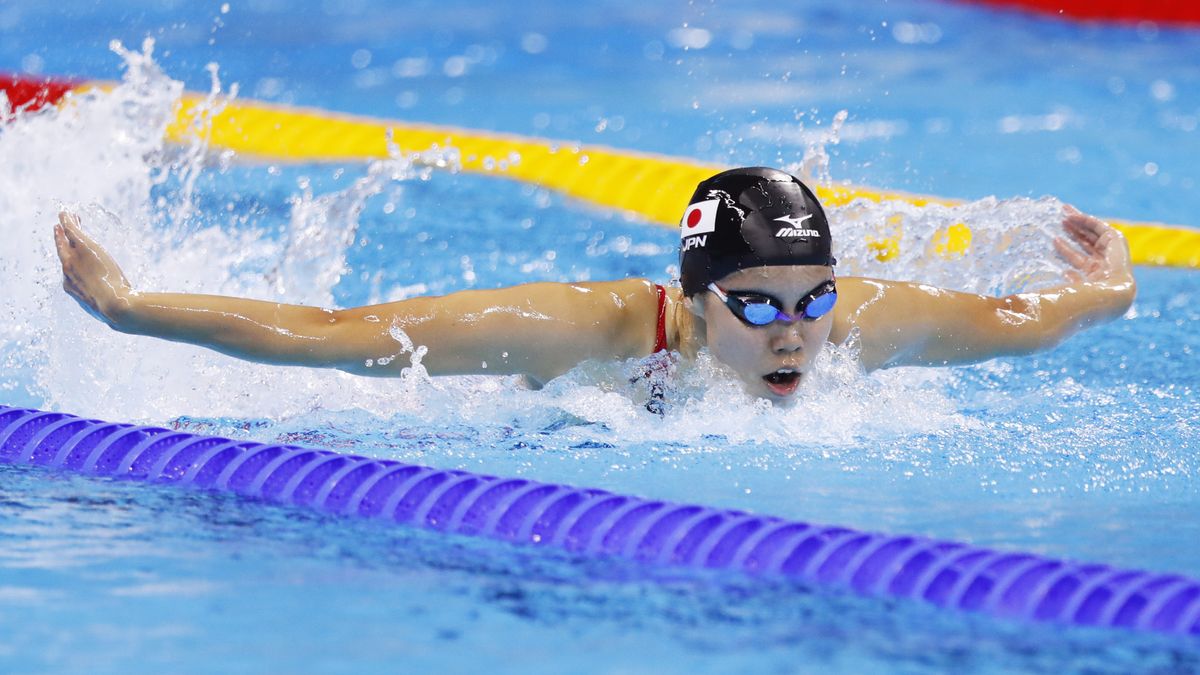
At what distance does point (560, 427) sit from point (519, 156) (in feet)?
12.4

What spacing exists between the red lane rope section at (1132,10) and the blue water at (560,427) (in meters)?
2.38

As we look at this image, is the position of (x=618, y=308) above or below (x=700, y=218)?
below

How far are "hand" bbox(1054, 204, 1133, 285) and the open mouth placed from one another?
39.3 inches

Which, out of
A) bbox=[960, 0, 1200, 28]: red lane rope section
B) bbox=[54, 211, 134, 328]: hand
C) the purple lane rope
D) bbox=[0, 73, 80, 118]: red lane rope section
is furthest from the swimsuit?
bbox=[960, 0, 1200, 28]: red lane rope section

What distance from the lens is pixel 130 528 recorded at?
300cm

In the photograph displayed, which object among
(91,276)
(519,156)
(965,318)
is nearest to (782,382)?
(965,318)

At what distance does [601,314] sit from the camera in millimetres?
3387

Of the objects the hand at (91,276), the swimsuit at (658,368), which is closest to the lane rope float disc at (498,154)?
the swimsuit at (658,368)

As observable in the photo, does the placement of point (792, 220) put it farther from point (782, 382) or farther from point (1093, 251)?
point (1093, 251)

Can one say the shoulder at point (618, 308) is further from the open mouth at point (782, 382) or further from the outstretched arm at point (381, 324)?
the open mouth at point (782, 382)

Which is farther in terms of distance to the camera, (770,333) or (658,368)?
(658,368)

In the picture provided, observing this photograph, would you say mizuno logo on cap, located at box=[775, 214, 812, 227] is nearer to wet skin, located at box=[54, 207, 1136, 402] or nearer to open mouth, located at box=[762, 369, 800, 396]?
wet skin, located at box=[54, 207, 1136, 402]

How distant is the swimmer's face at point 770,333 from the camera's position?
3273 mm

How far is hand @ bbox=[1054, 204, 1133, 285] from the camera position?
3.94 metres
